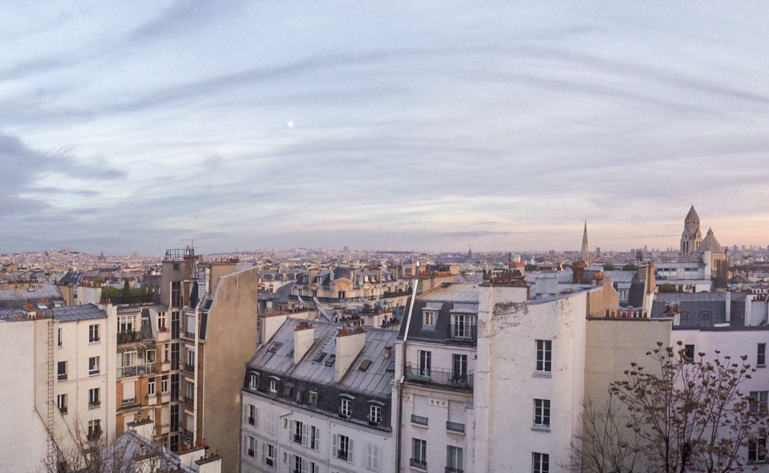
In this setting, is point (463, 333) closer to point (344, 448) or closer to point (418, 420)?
point (418, 420)

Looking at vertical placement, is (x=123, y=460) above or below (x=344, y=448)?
above

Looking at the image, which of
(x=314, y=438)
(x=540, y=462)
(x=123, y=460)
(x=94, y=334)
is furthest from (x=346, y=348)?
(x=94, y=334)

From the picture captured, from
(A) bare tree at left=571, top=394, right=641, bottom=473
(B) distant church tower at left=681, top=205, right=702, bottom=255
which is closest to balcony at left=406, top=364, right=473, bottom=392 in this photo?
(A) bare tree at left=571, top=394, right=641, bottom=473

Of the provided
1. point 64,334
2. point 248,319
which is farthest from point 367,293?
point 64,334

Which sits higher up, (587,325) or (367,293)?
(587,325)

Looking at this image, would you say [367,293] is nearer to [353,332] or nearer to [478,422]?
[353,332]
